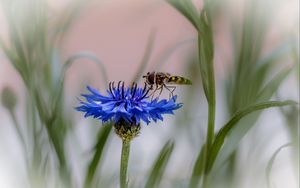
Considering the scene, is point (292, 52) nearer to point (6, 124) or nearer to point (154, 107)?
point (154, 107)

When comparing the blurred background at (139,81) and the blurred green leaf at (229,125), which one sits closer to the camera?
the blurred green leaf at (229,125)

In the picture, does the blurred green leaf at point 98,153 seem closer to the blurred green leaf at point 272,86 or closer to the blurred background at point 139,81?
the blurred background at point 139,81

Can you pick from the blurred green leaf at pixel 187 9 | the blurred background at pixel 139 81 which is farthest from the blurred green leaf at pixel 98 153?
the blurred green leaf at pixel 187 9

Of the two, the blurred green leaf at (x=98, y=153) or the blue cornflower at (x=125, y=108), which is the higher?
the blue cornflower at (x=125, y=108)

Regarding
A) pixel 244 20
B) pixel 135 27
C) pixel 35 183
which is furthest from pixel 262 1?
pixel 135 27

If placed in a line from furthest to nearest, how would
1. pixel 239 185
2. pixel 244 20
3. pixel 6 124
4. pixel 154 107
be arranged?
pixel 6 124 → pixel 239 185 → pixel 244 20 → pixel 154 107

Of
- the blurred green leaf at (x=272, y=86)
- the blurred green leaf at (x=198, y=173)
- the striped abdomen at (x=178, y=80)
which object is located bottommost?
the blurred green leaf at (x=198, y=173)
